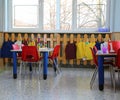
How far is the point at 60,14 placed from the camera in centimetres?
760

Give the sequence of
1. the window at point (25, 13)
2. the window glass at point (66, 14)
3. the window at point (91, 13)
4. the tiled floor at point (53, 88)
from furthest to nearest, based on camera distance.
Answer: the window at point (25, 13)
the window glass at point (66, 14)
the window at point (91, 13)
the tiled floor at point (53, 88)

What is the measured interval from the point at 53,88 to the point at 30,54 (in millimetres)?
1209

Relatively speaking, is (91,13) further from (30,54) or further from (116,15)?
(30,54)

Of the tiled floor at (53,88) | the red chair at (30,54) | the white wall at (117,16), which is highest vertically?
the white wall at (117,16)

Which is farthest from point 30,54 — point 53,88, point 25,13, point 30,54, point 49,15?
point 25,13

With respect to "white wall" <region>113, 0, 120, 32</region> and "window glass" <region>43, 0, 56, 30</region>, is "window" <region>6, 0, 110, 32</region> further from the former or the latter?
"white wall" <region>113, 0, 120, 32</region>

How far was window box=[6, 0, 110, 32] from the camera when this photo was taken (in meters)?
7.47

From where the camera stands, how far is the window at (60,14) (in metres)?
7.47

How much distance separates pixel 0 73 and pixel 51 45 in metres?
1.82

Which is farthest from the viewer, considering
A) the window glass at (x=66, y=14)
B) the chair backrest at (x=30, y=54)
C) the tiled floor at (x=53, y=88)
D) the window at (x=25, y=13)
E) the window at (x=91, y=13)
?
the window at (x=25, y=13)

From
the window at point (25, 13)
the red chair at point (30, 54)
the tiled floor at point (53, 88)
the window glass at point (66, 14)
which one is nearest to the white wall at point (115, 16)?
the window glass at point (66, 14)

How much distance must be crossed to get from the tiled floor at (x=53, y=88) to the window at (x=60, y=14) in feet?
6.48

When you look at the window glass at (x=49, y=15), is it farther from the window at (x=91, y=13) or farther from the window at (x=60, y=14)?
the window at (x=91, y=13)

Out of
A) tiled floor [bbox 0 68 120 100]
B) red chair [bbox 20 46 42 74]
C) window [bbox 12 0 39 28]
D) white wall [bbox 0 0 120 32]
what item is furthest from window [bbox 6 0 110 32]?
red chair [bbox 20 46 42 74]
